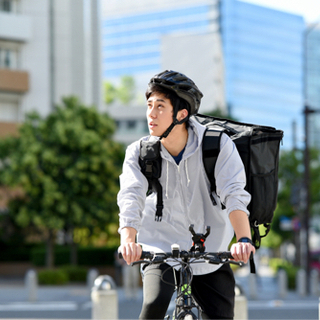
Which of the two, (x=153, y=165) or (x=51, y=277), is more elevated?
(x=153, y=165)

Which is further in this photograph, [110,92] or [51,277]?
[110,92]

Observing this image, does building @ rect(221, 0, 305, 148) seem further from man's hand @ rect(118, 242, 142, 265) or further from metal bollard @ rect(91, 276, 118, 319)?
man's hand @ rect(118, 242, 142, 265)

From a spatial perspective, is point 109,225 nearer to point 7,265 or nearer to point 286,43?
point 7,265

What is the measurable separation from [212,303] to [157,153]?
33.4 inches

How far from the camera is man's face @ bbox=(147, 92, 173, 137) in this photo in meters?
2.88

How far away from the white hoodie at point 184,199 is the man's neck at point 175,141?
0.13ft

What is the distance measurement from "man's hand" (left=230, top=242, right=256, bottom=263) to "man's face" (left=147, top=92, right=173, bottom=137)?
2.46 feet

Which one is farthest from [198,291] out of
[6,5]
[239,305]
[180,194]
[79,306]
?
[6,5]

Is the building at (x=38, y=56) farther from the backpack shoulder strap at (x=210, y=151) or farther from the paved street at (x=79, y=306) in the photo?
the backpack shoulder strap at (x=210, y=151)

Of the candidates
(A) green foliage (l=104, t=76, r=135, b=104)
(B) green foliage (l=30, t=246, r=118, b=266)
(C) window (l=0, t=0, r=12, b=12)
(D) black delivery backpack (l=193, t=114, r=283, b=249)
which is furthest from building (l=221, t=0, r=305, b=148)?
(D) black delivery backpack (l=193, t=114, r=283, b=249)

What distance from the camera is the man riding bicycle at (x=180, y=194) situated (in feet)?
9.18

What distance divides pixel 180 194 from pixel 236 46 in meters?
104

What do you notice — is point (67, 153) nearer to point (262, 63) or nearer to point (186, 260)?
point (186, 260)

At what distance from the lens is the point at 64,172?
71.9 ft
